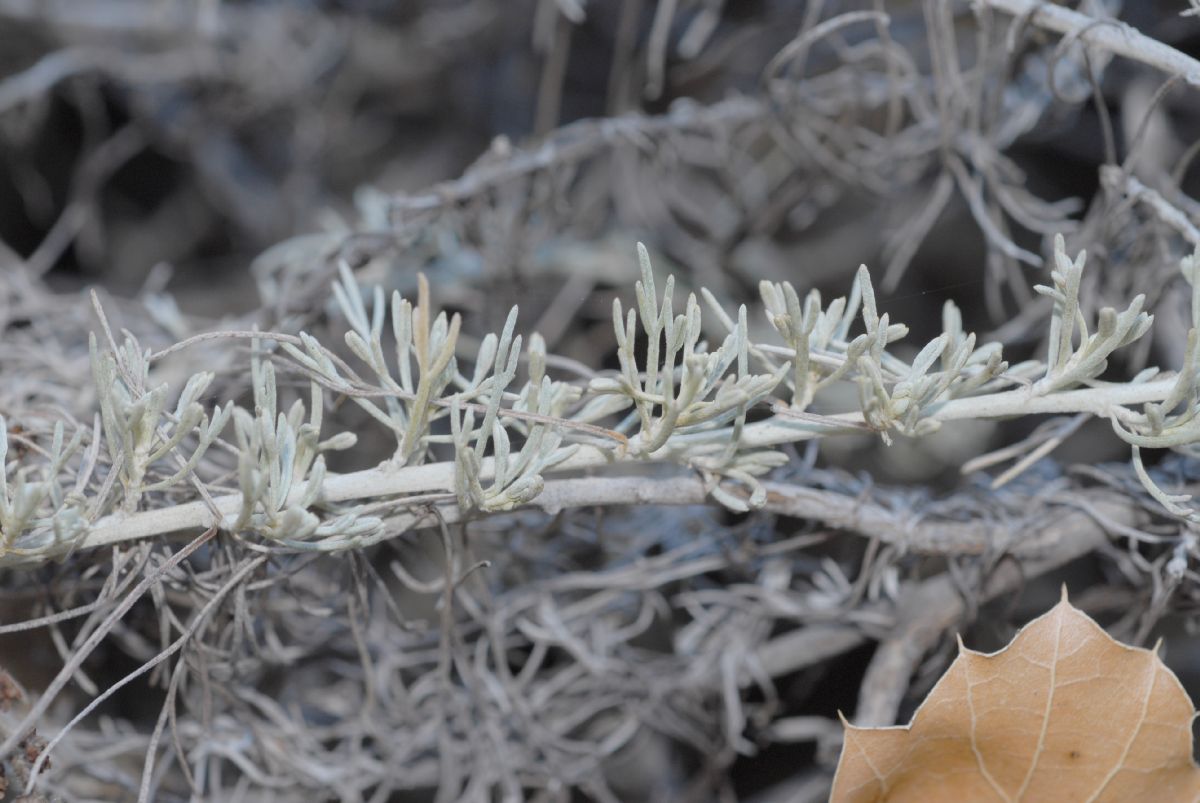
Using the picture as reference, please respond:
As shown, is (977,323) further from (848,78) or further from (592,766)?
(592,766)

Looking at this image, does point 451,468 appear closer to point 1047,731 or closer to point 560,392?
point 560,392

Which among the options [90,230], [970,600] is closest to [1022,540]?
[970,600]

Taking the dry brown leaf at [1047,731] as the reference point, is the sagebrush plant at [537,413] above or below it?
above

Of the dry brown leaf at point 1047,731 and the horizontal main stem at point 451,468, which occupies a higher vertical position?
the horizontal main stem at point 451,468

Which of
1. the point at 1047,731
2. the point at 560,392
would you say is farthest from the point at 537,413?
the point at 1047,731
